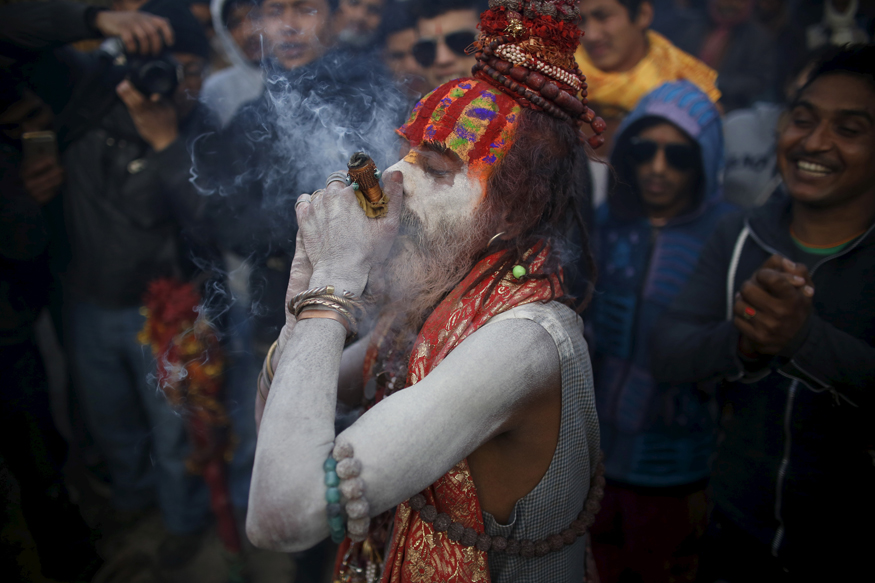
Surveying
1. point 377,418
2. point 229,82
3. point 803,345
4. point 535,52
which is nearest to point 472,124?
point 535,52

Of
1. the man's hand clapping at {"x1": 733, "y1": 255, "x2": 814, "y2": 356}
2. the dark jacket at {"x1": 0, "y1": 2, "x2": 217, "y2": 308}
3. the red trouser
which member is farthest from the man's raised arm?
the dark jacket at {"x1": 0, "y1": 2, "x2": 217, "y2": 308}

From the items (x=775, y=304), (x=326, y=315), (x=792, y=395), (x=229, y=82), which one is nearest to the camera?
(x=326, y=315)

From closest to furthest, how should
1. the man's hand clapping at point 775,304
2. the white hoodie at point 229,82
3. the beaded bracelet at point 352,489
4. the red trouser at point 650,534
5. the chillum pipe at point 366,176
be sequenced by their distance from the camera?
the beaded bracelet at point 352,489, the chillum pipe at point 366,176, the man's hand clapping at point 775,304, the red trouser at point 650,534, the white hoodie at point 229,82

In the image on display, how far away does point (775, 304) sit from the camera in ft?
6.68

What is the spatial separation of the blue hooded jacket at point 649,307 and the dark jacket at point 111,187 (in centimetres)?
291

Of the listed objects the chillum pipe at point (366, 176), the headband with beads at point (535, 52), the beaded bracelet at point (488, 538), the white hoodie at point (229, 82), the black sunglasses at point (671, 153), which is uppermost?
the headband with beads at point (535, 52)

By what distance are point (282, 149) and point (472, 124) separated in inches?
55.5

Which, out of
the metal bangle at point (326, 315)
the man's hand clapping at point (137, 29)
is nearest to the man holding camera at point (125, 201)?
the man's hand clapping at point (137, 29)

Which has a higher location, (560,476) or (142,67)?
(142,67)

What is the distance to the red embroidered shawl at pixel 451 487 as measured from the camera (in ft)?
5.10

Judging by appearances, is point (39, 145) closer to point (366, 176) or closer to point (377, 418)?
point (366, 176)

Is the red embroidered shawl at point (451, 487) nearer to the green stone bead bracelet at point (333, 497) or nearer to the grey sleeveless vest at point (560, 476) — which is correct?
the grey sleeveless vest at point (560, 476)

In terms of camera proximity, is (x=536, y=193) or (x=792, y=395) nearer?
(x=536, y=193)

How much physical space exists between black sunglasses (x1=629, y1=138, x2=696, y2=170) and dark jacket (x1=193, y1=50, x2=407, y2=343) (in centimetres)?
161
